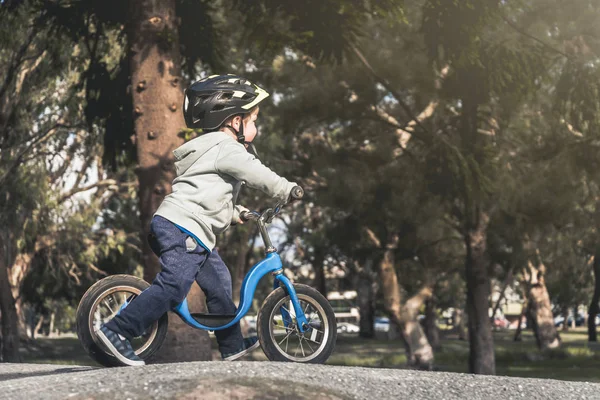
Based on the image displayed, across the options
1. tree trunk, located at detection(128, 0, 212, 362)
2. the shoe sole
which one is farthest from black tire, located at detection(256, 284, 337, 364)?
tree trunk, located at detection(128, 0, 212, 362)

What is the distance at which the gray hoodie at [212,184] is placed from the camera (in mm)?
5652

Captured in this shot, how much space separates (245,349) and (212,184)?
114 cm

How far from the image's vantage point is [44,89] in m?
20.9

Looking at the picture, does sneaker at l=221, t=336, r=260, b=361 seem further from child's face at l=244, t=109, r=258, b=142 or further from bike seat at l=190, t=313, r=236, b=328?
child's face at l=244, t=109, r=258, b=142

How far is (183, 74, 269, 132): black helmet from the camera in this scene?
591 centimetres

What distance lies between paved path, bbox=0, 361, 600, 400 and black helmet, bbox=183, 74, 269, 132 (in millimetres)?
1559

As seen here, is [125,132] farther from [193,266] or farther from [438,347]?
[438,347]

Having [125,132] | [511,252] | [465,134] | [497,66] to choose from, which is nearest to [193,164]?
[125,132]

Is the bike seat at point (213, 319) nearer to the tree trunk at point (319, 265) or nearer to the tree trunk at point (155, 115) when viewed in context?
the tree trunk at point (155, 115)

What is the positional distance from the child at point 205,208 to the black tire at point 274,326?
0.21m

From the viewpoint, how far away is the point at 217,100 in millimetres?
5910

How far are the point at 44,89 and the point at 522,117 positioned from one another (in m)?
10.6

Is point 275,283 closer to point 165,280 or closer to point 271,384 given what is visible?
point 165,280

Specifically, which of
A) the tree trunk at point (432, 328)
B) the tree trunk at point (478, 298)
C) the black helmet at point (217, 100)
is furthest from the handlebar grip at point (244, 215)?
the tree trunk at point (432, 328)
